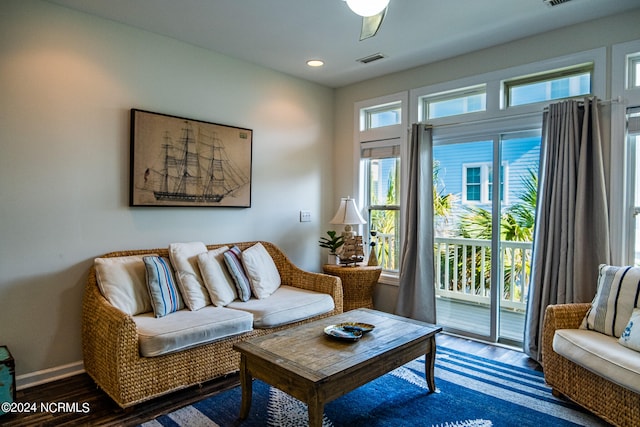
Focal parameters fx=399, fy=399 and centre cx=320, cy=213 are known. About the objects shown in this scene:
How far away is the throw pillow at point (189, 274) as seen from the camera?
3088 millimetres

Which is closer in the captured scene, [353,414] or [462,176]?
[353,414]

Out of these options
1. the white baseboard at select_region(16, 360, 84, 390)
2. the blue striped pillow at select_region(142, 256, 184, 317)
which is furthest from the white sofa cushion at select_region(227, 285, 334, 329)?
the white baseboard at select_region(16, 360, 84, 390)

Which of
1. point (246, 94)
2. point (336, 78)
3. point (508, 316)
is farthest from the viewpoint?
point (336, 78)

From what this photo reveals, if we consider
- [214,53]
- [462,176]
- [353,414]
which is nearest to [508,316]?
[462,176]

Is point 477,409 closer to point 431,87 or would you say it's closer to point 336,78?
point 431,87

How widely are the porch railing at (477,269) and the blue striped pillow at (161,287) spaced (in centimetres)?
243

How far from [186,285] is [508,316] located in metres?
2.92

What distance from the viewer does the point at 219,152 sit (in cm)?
377

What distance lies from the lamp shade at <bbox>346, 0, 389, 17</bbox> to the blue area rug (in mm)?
2276

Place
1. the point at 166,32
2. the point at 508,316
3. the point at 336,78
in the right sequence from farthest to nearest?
1. the point at 336,78
2. the point at 508,316
3. the point at 166,32

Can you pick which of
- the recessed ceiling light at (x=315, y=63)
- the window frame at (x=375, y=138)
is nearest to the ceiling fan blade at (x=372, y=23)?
the recessed ceiling light at (x=315, y=63)

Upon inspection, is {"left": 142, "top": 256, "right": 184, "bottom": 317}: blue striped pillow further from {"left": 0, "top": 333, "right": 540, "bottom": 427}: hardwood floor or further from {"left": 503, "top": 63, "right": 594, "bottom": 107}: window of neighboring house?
{"left": 503, "top": 63, "right": 594, "bottom": 107}: window of neighboring house

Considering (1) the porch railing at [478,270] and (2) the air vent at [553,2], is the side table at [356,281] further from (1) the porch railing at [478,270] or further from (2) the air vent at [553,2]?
(2) the air vent at [553,2]

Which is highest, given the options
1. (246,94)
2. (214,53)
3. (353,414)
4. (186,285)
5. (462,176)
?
(214,53)
